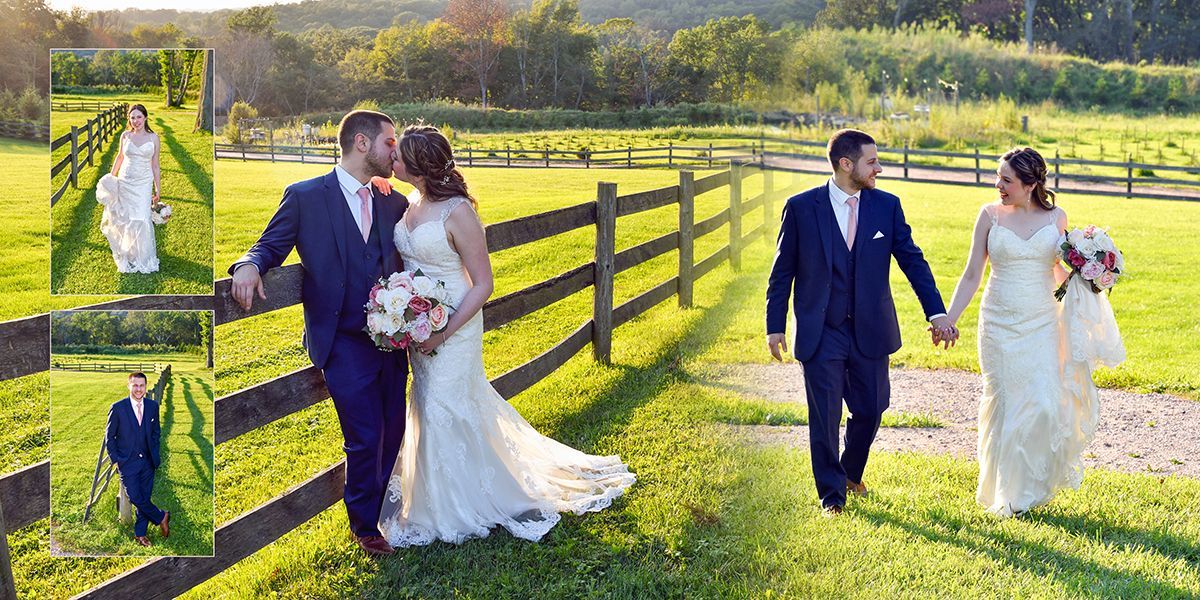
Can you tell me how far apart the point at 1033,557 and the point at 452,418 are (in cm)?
179

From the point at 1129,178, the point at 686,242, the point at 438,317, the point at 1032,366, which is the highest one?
the point at 1129,178

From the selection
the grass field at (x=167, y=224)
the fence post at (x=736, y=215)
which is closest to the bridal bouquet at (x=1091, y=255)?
the grass field at (x=167, y=224)

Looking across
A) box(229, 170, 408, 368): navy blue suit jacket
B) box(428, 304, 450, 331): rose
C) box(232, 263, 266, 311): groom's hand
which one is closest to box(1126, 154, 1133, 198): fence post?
box(428, 304, 450, 331): rose

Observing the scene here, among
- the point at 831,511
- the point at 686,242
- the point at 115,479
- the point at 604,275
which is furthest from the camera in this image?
the point at 686,242

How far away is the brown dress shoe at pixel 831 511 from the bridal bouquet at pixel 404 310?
1.34 metres

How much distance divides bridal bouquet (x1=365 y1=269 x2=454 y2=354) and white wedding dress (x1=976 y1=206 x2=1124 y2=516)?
1.98 m

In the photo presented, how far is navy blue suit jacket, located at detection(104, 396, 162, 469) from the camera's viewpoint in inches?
66.3

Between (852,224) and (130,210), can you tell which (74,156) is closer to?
(130,210)

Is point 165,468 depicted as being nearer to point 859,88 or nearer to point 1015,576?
point 1015,576

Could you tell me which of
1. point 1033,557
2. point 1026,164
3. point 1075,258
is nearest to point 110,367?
point 1033,557

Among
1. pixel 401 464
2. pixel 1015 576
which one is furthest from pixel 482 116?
pixel 1015 576

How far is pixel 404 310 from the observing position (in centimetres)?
287

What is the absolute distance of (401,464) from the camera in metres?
3.36

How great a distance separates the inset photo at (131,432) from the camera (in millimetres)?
1665
